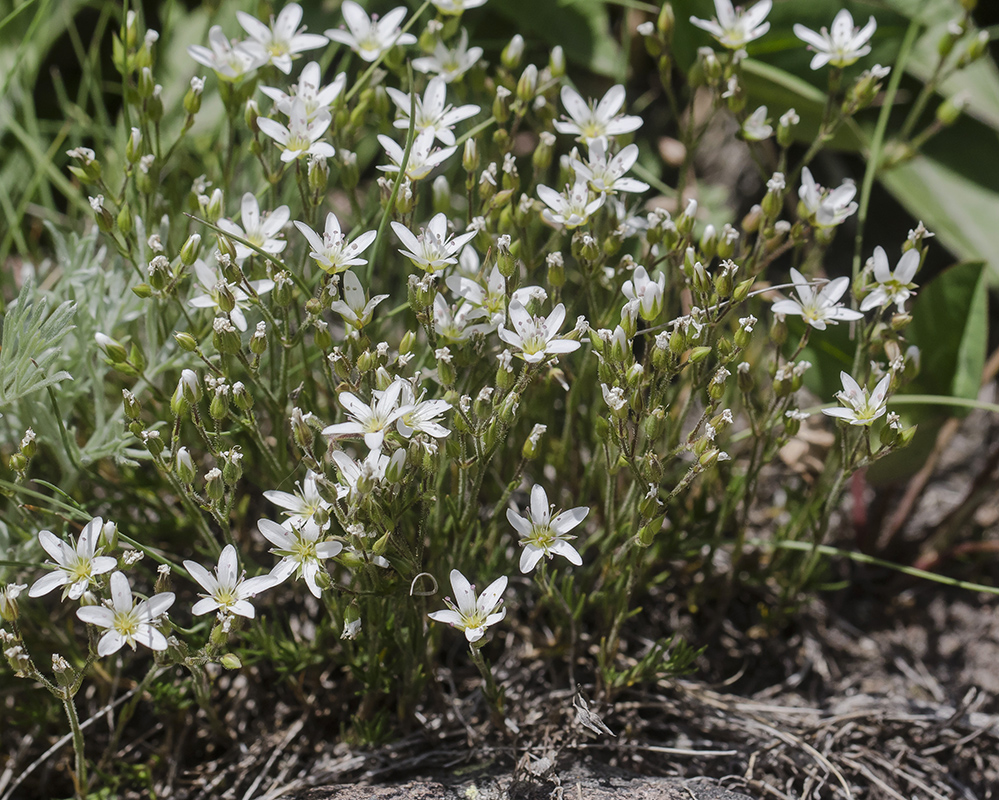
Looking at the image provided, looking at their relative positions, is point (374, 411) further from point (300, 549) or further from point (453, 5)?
point (453, 5)

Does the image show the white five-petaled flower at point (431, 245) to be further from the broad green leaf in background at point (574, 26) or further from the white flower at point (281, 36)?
the broad green leaf in background at point (574, 26)

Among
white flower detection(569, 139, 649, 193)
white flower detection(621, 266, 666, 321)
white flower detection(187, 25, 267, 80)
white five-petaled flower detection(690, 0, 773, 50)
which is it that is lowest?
white flower detection(621, 266, 666, 321)

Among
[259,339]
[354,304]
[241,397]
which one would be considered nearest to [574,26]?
[354,304]

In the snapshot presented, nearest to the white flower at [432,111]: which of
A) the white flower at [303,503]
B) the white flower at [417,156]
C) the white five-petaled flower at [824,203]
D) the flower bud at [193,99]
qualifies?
the white flower at [417,156]

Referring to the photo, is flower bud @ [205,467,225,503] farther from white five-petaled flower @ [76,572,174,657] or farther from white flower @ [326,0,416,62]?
white flower @ [326,0,416,62]

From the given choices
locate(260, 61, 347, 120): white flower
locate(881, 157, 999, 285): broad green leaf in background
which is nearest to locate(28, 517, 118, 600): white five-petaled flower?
A: locate(260, 61, 347, 120): white flower

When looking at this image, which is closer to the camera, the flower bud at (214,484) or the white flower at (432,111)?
the flower bud at (214,484)
